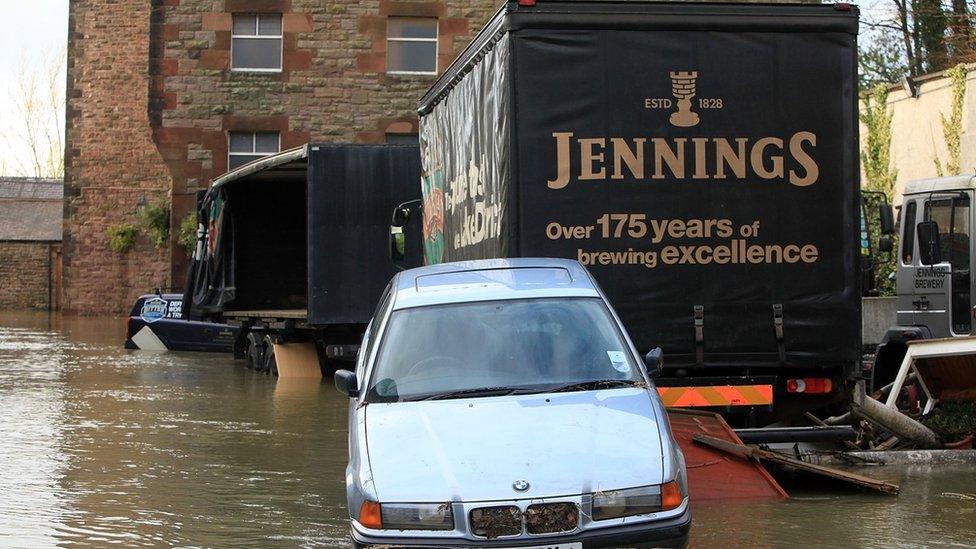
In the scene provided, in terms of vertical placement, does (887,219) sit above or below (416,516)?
above

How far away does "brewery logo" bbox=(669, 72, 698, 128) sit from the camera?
10.3m

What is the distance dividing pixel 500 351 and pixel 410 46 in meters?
28.4

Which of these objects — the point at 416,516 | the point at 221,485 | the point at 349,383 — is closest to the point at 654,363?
the point at 349,383

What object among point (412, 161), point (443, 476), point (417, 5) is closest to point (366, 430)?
point (443, 476)

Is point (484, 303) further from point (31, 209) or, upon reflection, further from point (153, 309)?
point (31, 209)

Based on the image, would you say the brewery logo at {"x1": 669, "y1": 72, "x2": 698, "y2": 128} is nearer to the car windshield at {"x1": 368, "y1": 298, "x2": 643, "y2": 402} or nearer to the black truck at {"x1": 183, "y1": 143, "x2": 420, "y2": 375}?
the car windshield at {"x1": 368, "y1": 298, "x2": 643, "y2": 402}

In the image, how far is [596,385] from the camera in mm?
7508

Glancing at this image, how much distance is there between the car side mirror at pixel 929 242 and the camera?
13.5 meters

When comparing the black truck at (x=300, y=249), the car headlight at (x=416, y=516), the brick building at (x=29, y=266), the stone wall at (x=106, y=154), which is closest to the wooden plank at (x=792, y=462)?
the car headlight at (x=416, y=516)

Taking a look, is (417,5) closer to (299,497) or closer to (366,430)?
(299,497)

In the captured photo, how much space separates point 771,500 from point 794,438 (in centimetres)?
87

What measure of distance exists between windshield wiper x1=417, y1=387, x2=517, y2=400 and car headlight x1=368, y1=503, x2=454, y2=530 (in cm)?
118

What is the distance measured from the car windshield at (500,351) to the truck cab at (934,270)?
6.43 meters

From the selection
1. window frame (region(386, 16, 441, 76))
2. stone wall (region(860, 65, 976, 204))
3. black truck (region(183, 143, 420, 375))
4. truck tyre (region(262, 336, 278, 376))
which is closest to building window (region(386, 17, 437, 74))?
window frame (region(386, 16, 441, 76))
